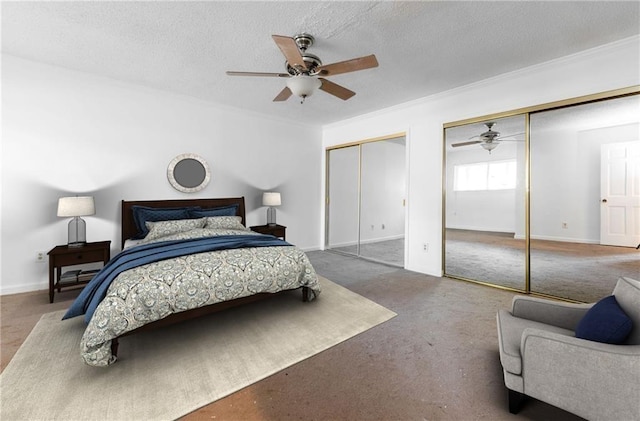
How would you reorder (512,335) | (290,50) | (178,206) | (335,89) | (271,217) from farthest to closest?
1. (271,217)
2. (178,206)
3. (335,89)
4. (290,50)
5. (512,335)

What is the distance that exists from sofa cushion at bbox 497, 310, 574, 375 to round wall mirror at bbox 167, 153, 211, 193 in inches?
169

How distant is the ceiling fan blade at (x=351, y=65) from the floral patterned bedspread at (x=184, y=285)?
1798 millimetres

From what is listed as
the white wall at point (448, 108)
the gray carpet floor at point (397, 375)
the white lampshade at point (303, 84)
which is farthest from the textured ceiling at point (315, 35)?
the gray carpet floor at point (397, 375)

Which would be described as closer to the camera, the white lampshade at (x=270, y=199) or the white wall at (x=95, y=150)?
the white wall at (x=95, y=150)

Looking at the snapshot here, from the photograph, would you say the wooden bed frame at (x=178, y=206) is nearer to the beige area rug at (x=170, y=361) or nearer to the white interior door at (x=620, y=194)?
the beige area rug at (x=170, y=361)

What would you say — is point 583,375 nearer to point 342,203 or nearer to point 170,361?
point 170,361

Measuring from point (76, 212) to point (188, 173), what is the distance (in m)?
1.51

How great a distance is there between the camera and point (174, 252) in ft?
7.88

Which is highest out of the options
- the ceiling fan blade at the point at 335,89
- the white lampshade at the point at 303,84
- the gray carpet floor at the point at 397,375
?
the ceiling fan blade at the point at 335,89

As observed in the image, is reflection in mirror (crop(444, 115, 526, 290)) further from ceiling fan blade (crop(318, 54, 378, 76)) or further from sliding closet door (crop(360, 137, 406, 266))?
ceiling fan blade (crop(318, 54, 378, 76))

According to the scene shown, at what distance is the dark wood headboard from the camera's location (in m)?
3.69

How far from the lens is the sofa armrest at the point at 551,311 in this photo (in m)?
1.73

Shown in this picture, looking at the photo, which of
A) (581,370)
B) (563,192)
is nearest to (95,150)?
(581,370)

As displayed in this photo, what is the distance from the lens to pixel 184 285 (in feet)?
6.88
